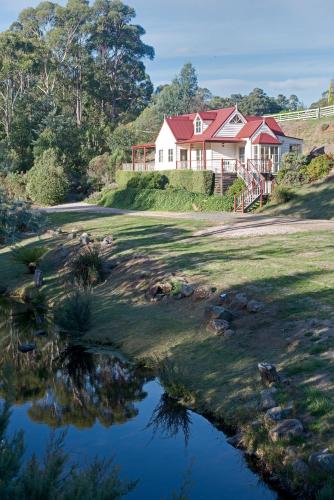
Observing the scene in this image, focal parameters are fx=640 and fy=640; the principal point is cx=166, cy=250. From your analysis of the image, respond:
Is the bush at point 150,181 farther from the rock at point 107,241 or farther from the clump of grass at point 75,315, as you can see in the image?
the clump of grass at point 75,315

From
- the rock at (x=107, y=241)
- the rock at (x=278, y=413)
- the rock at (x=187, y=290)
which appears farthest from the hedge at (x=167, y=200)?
the rock at (x=278, y=413)

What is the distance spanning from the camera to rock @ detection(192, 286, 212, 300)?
17.6 meters

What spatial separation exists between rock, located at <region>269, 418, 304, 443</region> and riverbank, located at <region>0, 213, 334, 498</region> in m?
0.11

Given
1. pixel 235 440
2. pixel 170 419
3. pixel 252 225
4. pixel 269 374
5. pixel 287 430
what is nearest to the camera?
pixel 287 430

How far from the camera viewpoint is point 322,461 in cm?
884

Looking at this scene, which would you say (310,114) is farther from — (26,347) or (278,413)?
(278,413)

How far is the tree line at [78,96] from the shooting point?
199ft

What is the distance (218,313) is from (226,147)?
34220 millimetres

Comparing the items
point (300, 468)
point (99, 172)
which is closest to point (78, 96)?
point (99, 172)

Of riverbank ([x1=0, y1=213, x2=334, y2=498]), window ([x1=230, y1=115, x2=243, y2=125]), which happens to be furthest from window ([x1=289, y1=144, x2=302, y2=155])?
riverbank ([x1=0, y1=213, x2=334, y2=498])

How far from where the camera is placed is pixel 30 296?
23.4 meters

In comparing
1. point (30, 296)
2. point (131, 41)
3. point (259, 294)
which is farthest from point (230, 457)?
point (131, 41)

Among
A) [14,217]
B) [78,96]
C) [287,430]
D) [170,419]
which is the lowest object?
[170,419]

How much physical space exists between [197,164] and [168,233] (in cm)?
2103
